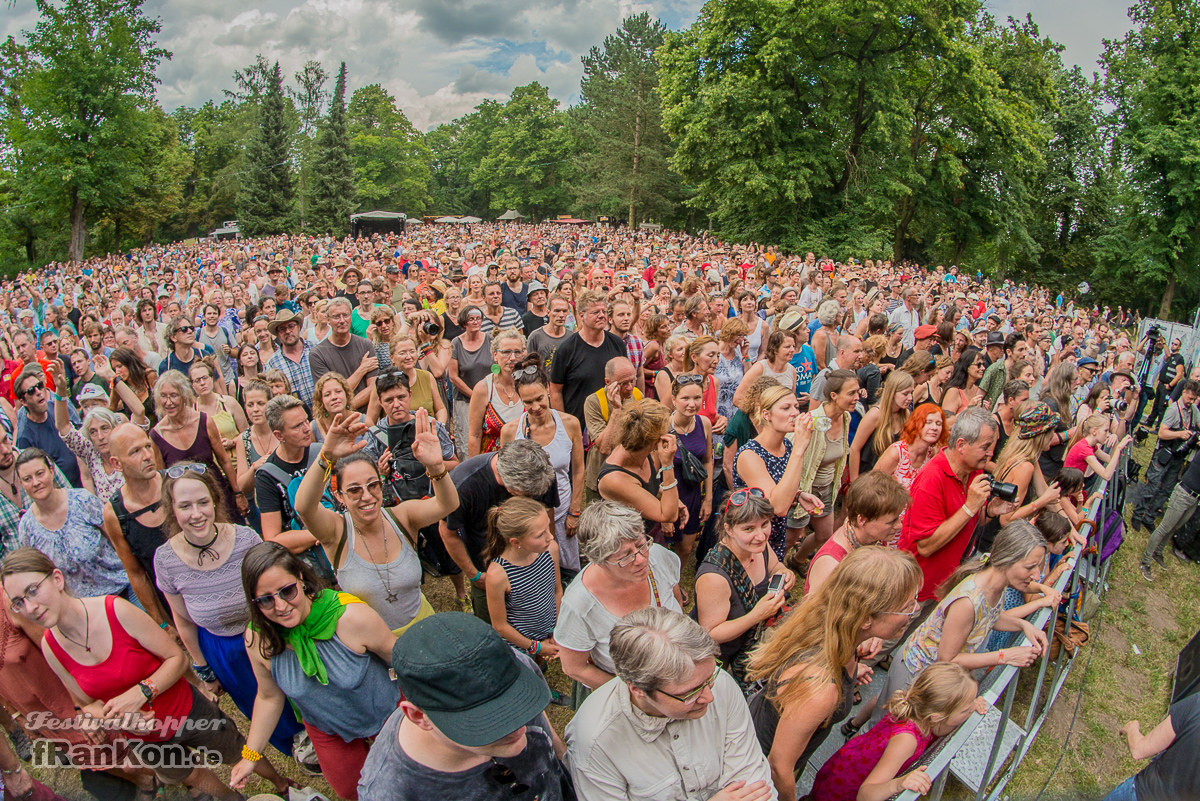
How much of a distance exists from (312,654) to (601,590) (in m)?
1.09

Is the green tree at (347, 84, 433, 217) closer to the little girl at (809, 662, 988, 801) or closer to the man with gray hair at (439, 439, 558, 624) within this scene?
the man with gray hair at (439, 439, 558, 624)

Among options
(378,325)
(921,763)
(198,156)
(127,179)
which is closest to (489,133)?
(198,156)

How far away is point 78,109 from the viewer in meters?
32.3

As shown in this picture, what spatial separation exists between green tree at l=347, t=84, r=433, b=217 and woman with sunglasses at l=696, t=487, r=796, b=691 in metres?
62.1

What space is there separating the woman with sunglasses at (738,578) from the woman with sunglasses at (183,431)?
10.3ft

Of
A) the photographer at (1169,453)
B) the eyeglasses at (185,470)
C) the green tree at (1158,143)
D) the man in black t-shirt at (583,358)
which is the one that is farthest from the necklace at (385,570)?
the green tree at (1158,143)

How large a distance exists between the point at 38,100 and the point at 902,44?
40.0 meters

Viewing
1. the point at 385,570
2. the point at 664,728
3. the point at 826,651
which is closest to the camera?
the point at 664,728

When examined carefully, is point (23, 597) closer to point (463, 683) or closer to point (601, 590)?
point (463, 683)

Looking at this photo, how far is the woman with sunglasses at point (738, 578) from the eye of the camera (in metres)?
2.57

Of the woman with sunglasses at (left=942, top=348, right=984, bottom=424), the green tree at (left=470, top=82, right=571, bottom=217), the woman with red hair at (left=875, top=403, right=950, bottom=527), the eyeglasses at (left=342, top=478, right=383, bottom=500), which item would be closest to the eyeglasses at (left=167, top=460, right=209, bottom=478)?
the eyeglasses at (left=342, top=478, right=383, bottom=500)

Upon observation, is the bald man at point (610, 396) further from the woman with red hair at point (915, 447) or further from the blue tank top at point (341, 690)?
the woman with red hair at point (915, 447)

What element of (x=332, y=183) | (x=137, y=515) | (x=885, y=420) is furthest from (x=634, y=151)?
Answer: (x=137, y=515)

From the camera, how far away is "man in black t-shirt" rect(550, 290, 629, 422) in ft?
15.1
